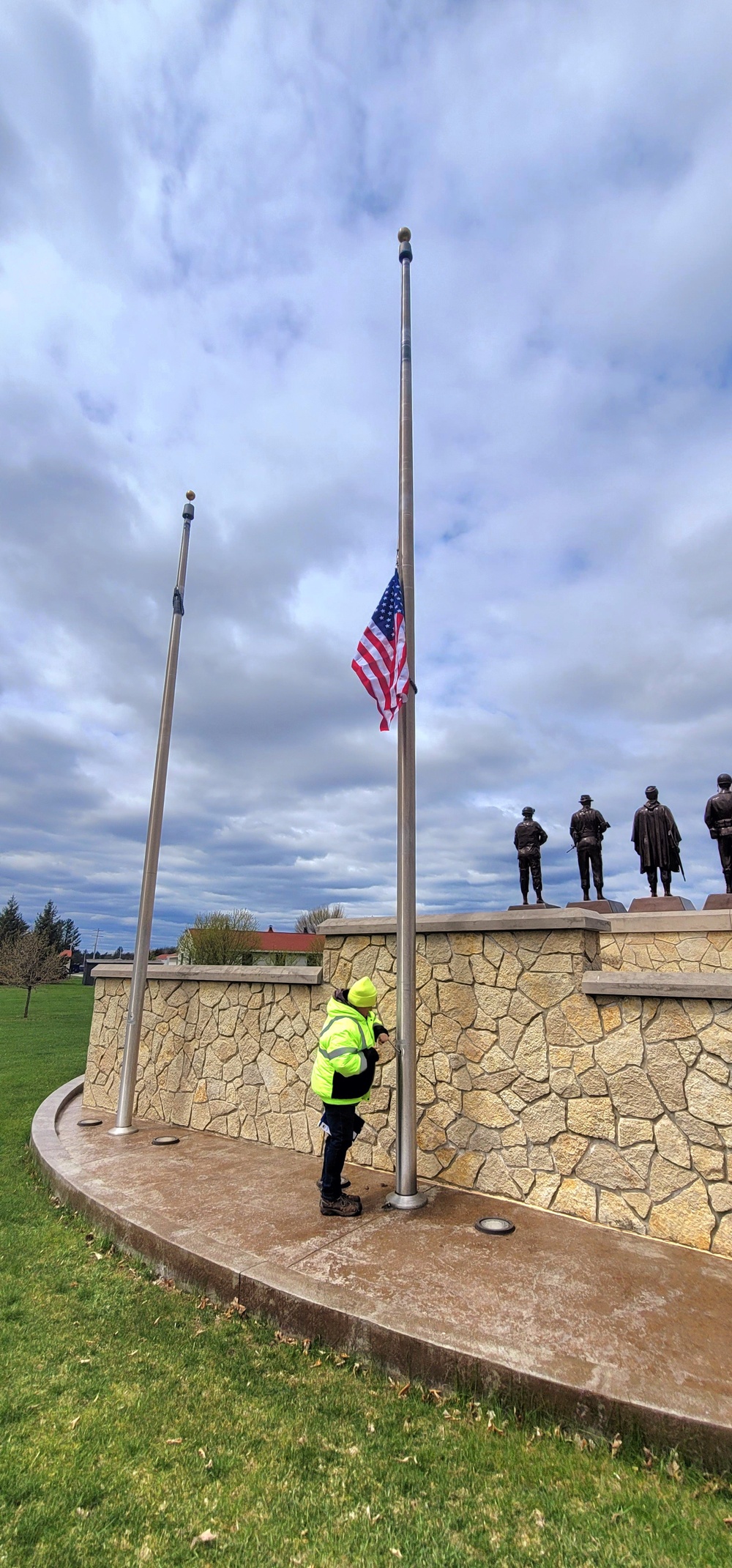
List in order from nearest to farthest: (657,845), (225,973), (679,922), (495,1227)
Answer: (495,1227) → (225,973) → (679,922) → (657,845)

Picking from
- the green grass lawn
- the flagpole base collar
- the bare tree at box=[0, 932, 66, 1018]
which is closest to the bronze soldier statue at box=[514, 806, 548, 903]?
the flagpole base collar

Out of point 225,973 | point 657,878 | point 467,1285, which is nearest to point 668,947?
point 657,878

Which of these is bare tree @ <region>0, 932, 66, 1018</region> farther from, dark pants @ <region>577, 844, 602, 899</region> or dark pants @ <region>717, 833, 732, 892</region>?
dark pants @ <region>717, 833, 732, 892</region>

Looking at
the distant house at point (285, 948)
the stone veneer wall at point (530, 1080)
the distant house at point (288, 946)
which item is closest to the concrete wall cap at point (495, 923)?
the stone veneer wall at point (530, 1080)

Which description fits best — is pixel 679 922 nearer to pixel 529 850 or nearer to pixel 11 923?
pixel 529 850

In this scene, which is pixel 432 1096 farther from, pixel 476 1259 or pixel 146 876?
pixel 146 876

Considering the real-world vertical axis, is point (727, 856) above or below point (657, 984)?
above

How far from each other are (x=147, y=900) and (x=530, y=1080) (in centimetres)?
440

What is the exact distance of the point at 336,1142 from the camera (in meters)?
4.86

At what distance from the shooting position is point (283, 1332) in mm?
3590

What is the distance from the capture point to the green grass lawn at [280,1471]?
7.44 feet

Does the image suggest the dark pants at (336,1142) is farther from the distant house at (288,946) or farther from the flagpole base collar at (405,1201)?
the distant house at (288,946)

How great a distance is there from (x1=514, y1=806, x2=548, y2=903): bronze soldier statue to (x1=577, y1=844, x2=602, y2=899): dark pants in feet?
2.99

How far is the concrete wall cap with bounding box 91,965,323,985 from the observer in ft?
22.7
